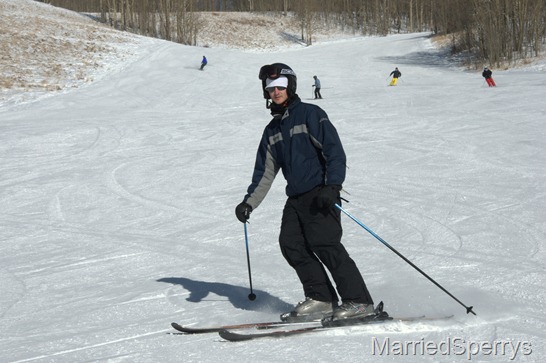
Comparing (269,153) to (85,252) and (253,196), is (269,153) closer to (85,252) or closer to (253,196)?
(253,196)

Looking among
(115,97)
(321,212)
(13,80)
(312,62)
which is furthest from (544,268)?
(312,62)

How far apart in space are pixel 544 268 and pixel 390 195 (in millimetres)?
3566

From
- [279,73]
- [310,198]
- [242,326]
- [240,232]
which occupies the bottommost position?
[240,232]

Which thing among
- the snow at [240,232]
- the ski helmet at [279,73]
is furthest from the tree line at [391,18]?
the ski helmet at [279,73]

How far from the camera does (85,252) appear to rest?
679 centimetres

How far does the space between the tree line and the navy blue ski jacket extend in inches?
1130

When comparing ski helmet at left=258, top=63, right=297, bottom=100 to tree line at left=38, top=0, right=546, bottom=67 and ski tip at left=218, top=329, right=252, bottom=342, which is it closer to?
ski tip at left=218, top=329, right=252, bottom=342

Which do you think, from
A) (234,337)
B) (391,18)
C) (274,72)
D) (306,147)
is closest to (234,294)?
(234,337)

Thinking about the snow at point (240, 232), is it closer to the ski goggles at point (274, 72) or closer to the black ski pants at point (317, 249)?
the black ski pants at point (317, 249)

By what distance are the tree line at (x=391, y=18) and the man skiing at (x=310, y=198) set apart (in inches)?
1130

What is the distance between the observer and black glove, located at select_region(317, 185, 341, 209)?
3.69 metres

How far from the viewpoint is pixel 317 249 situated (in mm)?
3932

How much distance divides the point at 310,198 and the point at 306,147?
0.30 meters

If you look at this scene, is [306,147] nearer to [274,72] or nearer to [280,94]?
[280,94]
